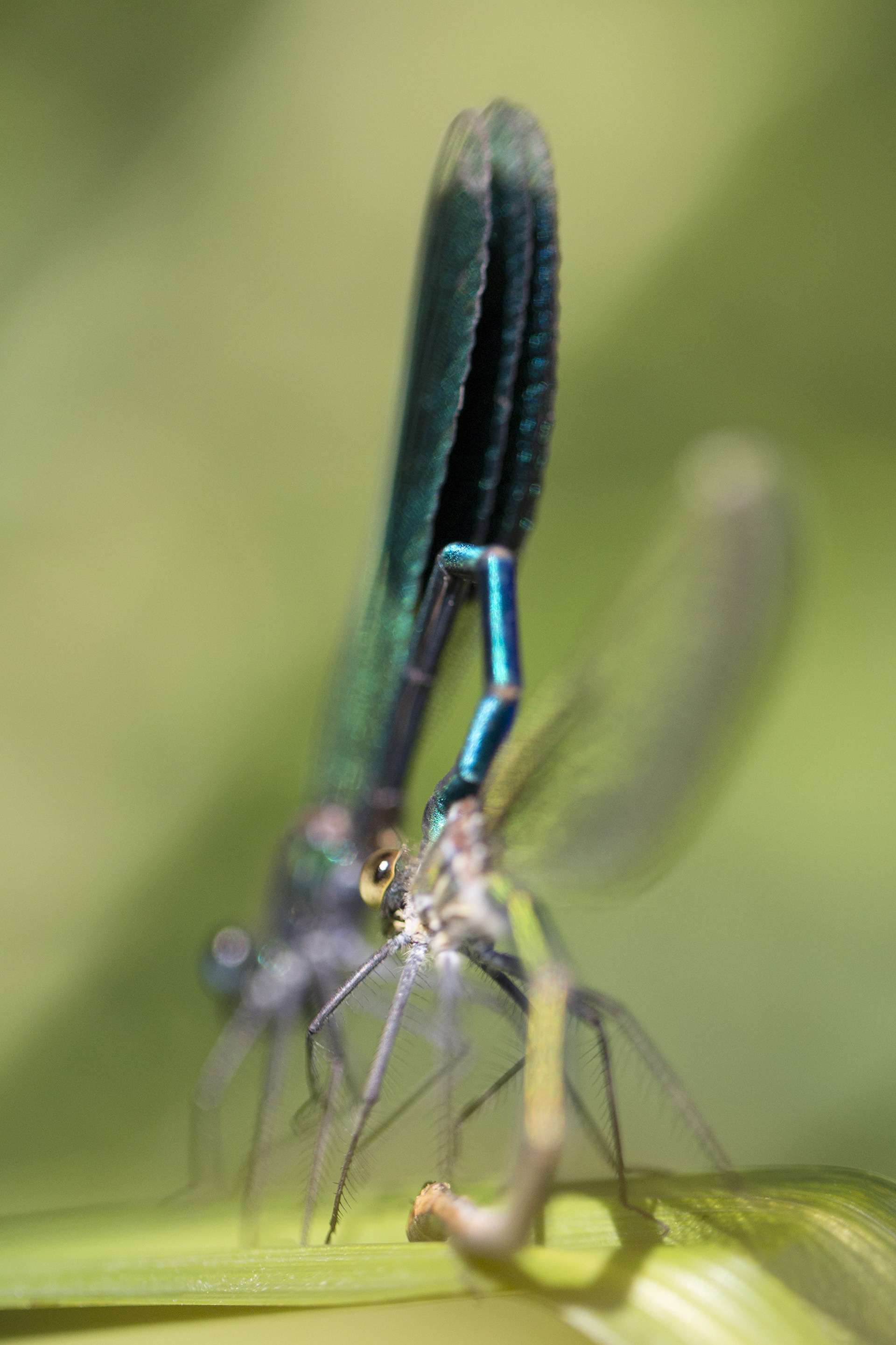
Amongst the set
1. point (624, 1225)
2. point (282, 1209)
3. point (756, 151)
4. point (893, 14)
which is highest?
point (893, 14)

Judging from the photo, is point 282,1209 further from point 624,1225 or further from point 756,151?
point 756,151

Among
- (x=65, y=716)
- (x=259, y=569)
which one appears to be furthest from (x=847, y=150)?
(x=65, y=716)

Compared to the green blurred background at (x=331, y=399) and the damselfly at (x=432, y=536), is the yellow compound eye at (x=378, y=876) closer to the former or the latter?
the damselfly at (x=432, y=536)

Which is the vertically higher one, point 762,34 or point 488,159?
point 762,34

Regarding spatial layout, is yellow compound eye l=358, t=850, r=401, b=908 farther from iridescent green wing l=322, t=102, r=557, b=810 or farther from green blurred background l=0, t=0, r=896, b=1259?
green blurred background l=0, t=0, r=896, b=1259

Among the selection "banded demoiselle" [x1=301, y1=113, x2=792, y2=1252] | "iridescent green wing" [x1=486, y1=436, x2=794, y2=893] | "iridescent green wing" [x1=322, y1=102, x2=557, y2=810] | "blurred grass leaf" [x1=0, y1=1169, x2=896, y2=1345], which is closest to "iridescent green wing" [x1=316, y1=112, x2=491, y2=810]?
"iridescent green wing" [x1=322, y1=102, x2=557, y2=810]

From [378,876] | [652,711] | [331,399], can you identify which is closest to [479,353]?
[652,711]

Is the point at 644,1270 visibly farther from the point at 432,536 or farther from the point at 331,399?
the point at 331,399
